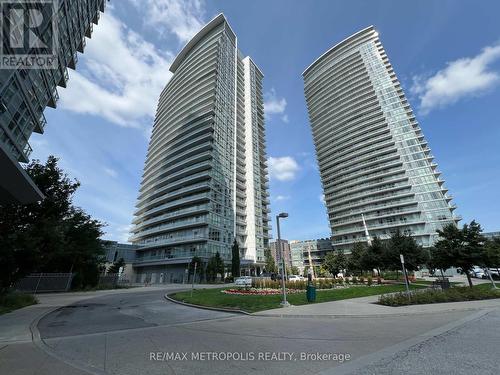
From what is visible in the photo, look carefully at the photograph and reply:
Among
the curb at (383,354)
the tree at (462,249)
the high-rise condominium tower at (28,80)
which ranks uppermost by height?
the high-rise condominium tower at (28,80)

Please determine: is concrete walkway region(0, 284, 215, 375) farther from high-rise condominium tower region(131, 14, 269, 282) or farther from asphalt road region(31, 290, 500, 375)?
high-rise condominium tower region(131, 14, 269, 282)

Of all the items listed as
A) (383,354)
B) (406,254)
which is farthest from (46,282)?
(406,254)

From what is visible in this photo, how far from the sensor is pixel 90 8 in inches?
1282

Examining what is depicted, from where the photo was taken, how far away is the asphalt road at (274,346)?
5.13 meters

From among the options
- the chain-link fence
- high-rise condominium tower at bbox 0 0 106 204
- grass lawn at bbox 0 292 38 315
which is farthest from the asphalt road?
the chain-link fence

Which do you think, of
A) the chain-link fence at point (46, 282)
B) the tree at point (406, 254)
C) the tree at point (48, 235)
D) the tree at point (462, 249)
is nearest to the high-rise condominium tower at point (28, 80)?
the tree at point (48, 235)

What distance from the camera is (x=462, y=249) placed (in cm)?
2306

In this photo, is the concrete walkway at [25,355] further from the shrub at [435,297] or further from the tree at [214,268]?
the tree at [214,268]

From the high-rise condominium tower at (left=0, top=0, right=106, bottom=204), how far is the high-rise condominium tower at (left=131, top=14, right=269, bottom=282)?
131ft

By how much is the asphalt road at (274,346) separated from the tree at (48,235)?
26.8ft

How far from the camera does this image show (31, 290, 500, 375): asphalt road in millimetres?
5129

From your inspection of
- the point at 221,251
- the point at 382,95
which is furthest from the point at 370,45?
the point at 221,251

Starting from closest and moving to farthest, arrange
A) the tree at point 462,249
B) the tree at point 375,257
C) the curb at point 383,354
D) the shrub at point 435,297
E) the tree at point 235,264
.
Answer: the curb at point 383,354 → the shrub at point 435,297 → the tree at point 462,249 → the tree at point 375,257 → the tree at point 235,264

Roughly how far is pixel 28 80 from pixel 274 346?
29579 mm
